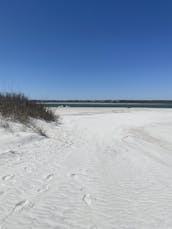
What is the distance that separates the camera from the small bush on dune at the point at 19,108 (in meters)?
10.1

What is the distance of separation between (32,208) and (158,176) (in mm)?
2990

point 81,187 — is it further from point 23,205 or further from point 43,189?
point 23,205

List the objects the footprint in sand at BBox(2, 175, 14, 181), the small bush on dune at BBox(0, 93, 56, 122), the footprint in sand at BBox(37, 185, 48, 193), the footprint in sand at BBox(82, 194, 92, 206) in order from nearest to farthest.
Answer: the footprint in sand at BBox(82, 194, 92, 206) < the footprint in sand at BBox(37, 185, 48, 193) < the footprint in sand at BBox(2, 175, 14, 181) < the small bush on dune at BBox(0, 93, 56, 122)

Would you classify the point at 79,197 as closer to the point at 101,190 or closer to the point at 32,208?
the point at 101,190

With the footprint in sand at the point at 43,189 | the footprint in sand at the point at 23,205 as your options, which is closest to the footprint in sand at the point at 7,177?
the footprint in sand at the point at 43,189

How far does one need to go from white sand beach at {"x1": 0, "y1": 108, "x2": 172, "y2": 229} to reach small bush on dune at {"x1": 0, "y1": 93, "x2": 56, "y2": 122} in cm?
247

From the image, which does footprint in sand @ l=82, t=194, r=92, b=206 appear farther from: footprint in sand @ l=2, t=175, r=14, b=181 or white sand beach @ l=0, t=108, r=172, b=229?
footprint in sand @ l=2, t=175, r=14, b=181

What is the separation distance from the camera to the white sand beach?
3.01 m

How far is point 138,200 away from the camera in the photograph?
3.69 metres

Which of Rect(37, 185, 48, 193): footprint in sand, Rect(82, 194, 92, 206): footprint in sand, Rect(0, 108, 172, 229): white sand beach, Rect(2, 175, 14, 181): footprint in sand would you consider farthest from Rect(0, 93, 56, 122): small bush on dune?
Rect(82, 194, 92, 206): footprint in sand

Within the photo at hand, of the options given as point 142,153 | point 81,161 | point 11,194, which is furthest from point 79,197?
point 142,153

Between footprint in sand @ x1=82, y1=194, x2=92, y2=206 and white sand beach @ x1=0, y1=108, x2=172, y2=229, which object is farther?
footprint in sand @ x1=82, y1=194, x2=92, y2=206

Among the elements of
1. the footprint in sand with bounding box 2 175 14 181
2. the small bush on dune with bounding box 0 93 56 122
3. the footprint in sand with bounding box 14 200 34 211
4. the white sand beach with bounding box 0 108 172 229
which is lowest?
the white sand beach with bounding box 0 108 172 229

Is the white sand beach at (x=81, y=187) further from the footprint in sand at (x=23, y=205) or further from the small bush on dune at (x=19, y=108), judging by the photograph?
the small bush on dune at (x=19, y=108)
